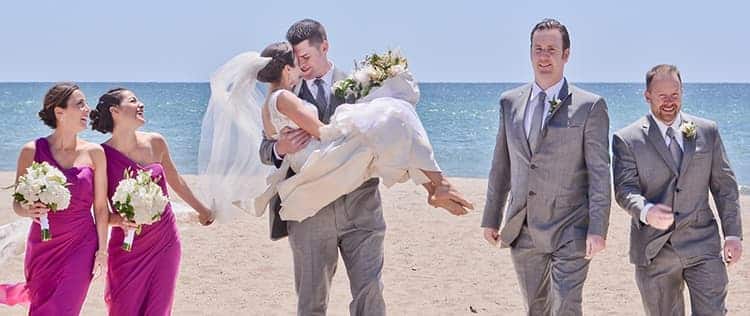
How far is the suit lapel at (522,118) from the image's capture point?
6434mm

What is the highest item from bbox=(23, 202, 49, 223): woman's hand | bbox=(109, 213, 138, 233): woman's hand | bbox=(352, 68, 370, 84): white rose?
bbox=(352, 68, 370, 84): white rose

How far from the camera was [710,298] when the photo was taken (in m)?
6.43

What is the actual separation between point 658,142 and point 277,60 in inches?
81.4

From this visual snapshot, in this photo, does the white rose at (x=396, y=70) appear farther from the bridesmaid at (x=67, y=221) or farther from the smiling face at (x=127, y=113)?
the bridesmaid at (x=67, y=221)

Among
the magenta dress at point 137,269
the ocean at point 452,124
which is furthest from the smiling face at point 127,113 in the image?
the ocean at point 452,124

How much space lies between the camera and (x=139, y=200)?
6.89 meters

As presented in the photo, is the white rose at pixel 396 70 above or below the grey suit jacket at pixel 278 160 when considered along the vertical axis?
above

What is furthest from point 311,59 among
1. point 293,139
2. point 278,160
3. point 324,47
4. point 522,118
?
point 522,118

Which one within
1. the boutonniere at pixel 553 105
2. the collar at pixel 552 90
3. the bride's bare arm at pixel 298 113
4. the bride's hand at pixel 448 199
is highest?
the collar at pixel 552 90

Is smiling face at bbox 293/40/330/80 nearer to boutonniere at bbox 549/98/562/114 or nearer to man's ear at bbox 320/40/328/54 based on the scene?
man's ear at bbox 320/40/328/54

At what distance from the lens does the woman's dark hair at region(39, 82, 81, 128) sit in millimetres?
6996

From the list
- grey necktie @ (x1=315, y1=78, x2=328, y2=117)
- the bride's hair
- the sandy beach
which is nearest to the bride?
the bride's hair

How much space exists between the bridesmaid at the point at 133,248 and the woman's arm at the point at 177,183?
225 millimetres

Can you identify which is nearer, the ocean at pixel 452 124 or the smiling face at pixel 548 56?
the smiling face at pixel 548 56
